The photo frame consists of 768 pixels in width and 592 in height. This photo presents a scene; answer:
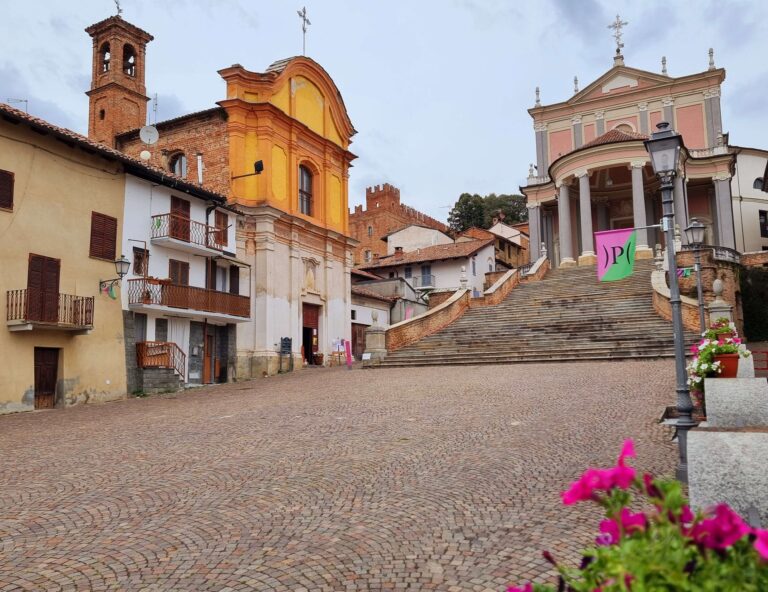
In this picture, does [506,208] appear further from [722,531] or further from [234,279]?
[722,531]

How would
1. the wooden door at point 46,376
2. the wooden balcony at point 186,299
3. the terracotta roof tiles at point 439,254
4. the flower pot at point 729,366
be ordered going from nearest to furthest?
the flower pot at point 729,366, the wooden door at point 46,376, the wooden balcony at point 186,299, the terracotta roof tiles at point 439,254

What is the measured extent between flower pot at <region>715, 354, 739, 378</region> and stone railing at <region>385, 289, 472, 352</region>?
50.9 ft

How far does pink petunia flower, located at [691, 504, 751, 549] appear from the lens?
5.52ft

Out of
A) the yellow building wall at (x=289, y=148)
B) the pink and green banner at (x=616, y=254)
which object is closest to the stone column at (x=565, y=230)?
the yellow building wall at (x=289, y=148)

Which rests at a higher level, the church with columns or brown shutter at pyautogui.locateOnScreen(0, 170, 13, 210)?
the church with columns

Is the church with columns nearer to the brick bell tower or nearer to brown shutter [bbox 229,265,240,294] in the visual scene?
brown shutter [bbox 229,265,240,294]

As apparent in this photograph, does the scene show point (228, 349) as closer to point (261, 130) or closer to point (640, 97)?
point (261, 130)

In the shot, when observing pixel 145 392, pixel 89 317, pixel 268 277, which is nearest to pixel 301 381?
pixel 145 392

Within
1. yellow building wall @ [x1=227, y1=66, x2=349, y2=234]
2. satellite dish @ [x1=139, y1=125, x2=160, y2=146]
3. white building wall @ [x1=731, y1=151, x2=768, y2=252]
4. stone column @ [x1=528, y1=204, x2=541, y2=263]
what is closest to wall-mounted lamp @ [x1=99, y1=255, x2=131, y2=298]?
yellow building wall @ [x1=227, y1=66, x2=349, y2=234]

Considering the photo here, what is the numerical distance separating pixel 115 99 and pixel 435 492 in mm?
31201

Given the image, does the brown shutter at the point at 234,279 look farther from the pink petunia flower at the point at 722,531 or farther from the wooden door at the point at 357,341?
the pink petunia flower at the point at 722,531

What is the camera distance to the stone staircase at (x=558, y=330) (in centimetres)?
2041

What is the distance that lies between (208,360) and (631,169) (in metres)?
23.4

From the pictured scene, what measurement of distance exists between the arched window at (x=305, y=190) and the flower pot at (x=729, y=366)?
78.0 feet
